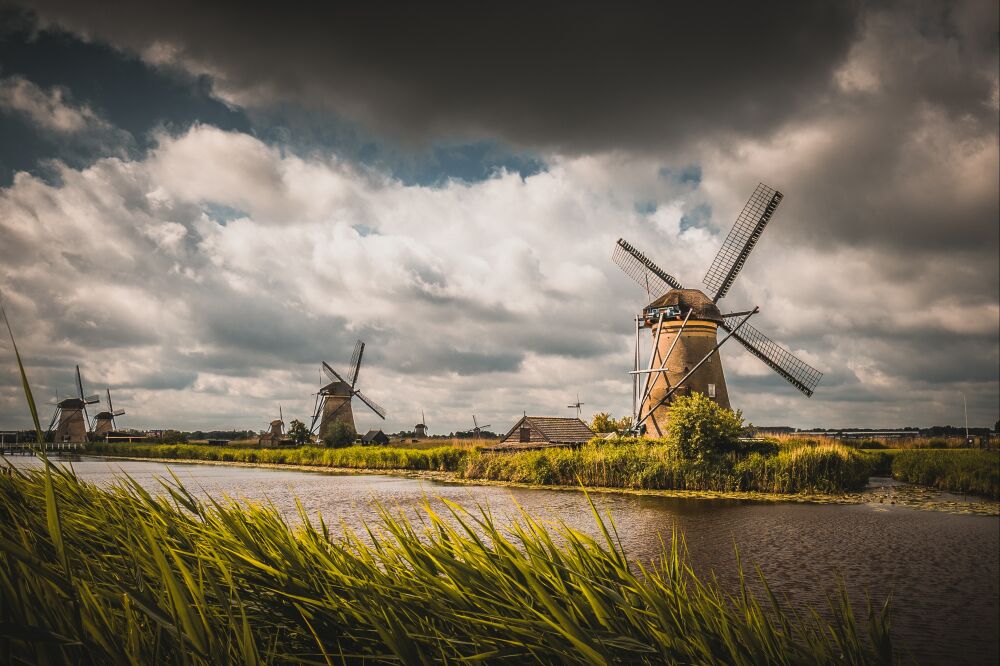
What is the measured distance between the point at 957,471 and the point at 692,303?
1204 cm

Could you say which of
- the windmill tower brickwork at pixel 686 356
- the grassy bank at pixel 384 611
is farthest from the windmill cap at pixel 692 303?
the grassy bank at pixel 384 611

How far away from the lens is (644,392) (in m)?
27.1

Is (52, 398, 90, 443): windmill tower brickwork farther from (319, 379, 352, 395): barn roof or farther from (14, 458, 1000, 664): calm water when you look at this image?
(14, 458, 1000, 664): calm water

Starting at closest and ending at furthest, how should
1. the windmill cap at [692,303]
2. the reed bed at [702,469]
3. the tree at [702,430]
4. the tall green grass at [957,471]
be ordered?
the tall green grass at [957,471] < the reed bed at [702,469] < the tree at [702,430] < the windmill cap at [692,303]

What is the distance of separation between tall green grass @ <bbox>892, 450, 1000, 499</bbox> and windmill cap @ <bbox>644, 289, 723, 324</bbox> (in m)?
9.60

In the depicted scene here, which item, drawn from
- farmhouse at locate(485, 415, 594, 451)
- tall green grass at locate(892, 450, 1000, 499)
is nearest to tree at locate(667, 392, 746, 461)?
tall green grass at locate(892, 450, 1000, 499)

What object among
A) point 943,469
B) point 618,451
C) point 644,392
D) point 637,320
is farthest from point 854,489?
point 637,320

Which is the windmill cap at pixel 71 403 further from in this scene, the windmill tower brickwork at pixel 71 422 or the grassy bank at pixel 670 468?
the grassy bank at pixel 670 468

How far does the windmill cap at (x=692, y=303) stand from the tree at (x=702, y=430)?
25.8ft

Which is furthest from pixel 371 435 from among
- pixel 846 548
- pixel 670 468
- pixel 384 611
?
pixel 384 611

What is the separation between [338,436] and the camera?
47.1 metres

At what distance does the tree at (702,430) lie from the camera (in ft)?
64.2

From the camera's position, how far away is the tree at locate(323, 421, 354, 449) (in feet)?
153

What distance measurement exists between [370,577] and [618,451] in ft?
63.9
